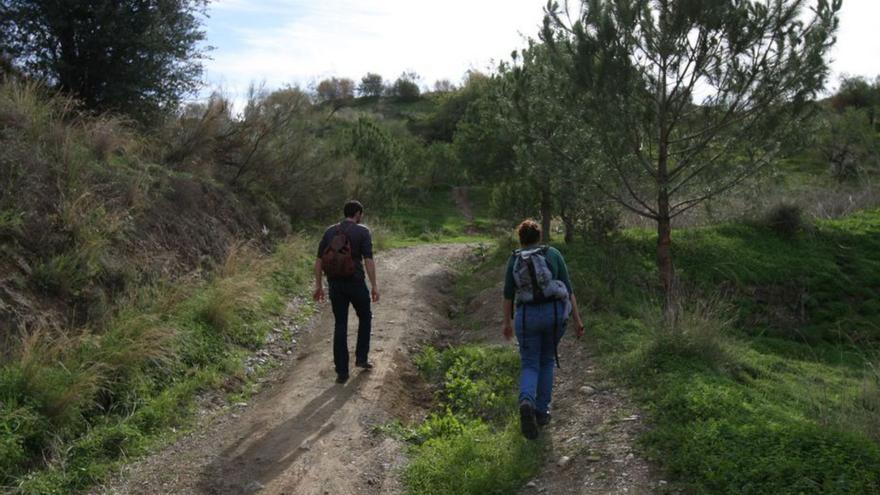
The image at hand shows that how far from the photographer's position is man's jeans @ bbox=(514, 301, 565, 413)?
5.56m

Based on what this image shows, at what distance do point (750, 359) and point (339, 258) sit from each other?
5190 millimetres

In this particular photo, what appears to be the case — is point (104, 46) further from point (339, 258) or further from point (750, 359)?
point (750, 359)

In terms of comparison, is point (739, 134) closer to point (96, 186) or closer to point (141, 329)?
point (141, 329)

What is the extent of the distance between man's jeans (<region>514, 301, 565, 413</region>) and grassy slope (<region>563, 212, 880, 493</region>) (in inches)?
37.9

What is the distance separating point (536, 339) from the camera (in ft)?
18.4

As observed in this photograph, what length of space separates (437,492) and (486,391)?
79.9 inches

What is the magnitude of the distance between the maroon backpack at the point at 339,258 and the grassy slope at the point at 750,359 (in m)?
2.93

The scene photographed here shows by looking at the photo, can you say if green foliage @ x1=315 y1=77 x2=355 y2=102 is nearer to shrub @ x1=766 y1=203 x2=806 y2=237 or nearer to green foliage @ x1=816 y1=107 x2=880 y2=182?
green foliage @ x1=816 y1=107 x2=880 y2=182

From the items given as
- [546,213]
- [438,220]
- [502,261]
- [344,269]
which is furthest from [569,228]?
[438,220]

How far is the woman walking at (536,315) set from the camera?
217 inches

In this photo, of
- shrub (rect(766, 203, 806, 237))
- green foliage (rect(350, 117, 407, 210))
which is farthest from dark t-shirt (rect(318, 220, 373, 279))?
green foliage (rect(350, 117, 407, 210))

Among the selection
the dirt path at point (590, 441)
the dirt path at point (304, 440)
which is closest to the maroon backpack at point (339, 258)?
the dirt path at point (304, 440)

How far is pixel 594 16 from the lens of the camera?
9.12 meters

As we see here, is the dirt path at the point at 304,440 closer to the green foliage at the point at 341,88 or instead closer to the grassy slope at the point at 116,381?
the grassy slope at the point at 116,381
